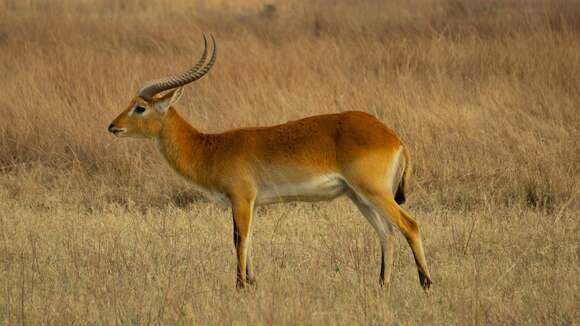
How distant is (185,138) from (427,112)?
Result: 13.4 ft

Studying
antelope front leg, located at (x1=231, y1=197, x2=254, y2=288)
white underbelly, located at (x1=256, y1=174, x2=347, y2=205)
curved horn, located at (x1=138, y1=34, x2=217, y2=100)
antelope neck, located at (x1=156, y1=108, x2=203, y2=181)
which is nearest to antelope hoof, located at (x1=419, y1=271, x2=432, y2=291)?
white underbelly, located at (x1=256, y1=174, x2=347, y2=205)

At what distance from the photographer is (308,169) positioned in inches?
252

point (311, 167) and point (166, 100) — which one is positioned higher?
point (166, 100)

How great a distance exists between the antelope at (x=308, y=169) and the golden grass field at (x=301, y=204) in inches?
14.5

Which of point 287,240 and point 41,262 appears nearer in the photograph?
point 41,262

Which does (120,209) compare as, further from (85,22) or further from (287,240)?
(85,22)

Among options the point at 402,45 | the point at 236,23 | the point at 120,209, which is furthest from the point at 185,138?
the point at 236,23

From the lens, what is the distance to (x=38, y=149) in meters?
10.0

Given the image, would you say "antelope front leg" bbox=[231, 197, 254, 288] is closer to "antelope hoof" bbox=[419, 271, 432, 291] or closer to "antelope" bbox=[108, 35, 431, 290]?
"antelope" bbox=[108, 35, 431, 290]

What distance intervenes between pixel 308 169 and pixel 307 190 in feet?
0.44

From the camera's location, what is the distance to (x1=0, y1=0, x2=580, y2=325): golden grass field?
6.02 metres

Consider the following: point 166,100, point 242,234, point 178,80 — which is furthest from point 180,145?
point 242,234

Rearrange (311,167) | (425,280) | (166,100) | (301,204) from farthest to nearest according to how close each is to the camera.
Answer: (301,204) → (166,100) → (311,167) → (425,280)

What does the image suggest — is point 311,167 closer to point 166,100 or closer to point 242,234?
point 242,234
